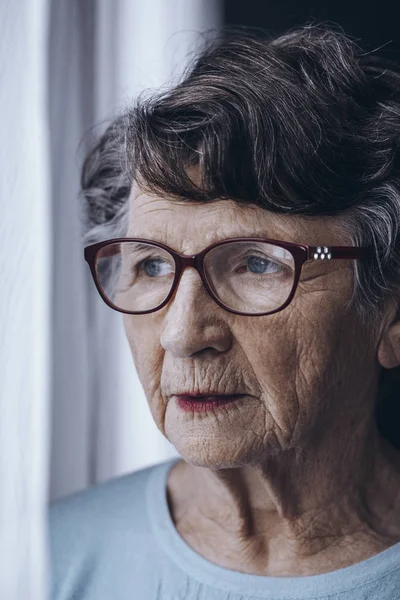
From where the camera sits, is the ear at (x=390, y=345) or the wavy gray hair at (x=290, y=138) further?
the ear at (x=390, y=345)

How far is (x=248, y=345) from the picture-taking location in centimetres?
124

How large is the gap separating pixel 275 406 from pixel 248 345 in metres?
0.11

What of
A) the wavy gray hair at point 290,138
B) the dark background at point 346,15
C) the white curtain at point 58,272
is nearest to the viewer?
the white curtain at point 58,272

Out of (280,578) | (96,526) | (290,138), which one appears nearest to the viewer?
(290,138)

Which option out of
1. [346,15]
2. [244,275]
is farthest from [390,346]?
[346,15]

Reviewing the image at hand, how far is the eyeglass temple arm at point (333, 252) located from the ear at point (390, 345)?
167mm

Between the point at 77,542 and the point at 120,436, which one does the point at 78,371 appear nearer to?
the point at 120,436

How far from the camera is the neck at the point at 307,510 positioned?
1352 millimetres

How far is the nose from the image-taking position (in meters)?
1.21

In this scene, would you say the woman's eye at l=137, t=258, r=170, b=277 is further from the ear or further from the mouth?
the ear

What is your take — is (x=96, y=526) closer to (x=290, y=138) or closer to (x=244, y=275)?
(x=244, y=275)

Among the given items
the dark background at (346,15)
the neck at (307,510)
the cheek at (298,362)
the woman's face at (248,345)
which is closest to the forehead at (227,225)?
the woman's face at (248,345)

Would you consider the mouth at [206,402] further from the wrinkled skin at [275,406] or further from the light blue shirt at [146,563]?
the light blue shirt at [146,563]

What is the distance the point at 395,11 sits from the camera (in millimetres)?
1939
